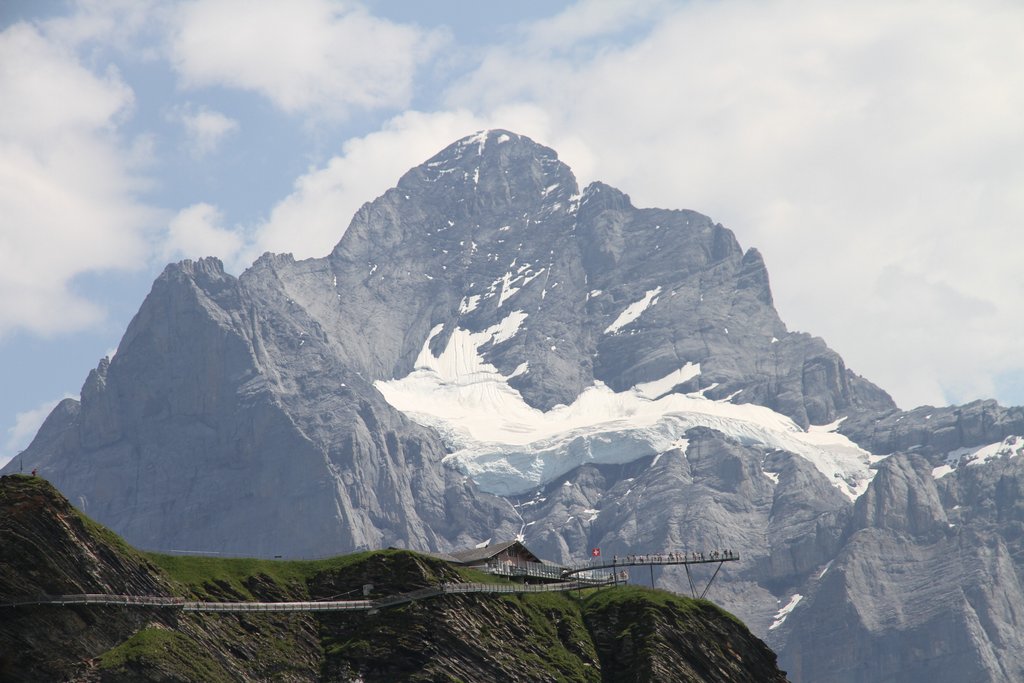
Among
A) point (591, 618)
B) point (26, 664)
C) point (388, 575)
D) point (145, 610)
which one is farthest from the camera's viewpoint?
point (591, 618)

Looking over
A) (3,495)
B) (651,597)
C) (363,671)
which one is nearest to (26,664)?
(3,495)

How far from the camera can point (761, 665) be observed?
198000 mm

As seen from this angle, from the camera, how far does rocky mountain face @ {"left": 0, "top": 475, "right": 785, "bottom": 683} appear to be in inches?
5733

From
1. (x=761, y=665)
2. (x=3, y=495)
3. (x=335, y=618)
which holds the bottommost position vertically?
(x=761, y=665)

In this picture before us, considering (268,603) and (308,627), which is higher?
(268,603)

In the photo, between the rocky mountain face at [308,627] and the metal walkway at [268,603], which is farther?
the metal walkway at [268,603]

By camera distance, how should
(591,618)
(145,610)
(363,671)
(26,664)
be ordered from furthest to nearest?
(591,618) → (363,671) → (145,610) → (26,664)

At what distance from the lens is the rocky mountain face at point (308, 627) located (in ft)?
478

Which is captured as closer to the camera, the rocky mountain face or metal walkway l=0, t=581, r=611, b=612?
the rocky mountain face

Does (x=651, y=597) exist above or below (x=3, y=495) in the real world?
below

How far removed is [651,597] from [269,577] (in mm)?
45643

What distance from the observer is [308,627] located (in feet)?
552

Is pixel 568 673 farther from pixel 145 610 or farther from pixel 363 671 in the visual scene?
pixel 145 610

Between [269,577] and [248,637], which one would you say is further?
[269,577]
